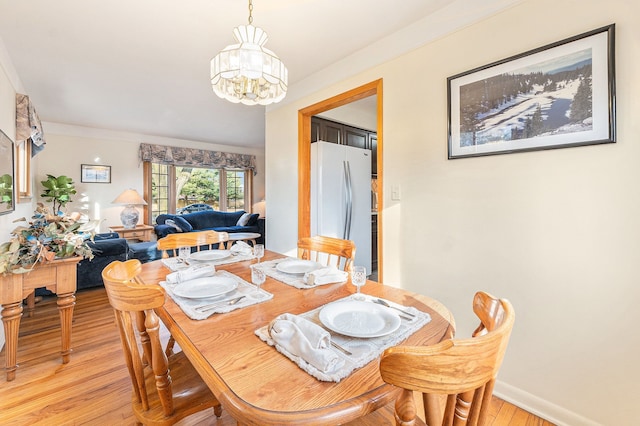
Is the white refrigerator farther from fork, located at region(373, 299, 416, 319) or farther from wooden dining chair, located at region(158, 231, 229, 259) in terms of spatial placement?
fork, located at region(373, 299, 416, 319)

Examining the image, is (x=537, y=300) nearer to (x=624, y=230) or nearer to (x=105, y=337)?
(x=624, y=230)

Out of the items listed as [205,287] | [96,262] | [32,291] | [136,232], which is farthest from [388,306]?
[136,232]

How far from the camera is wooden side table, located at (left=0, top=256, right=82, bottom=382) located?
1.70 metres

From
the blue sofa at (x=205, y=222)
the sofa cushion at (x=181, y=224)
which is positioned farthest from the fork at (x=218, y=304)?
the sofa cushion at (x=181, y=224)

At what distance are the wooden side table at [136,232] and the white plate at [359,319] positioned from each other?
534cm

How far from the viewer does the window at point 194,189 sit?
5.95 meters

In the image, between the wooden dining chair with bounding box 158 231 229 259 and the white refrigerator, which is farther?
the white refrigerator

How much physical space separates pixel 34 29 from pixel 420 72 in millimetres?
2941

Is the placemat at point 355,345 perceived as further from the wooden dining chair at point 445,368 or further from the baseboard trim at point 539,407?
the baseboard trim at point 539,407

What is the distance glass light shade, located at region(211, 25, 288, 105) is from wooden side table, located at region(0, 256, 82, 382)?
5.37 ft

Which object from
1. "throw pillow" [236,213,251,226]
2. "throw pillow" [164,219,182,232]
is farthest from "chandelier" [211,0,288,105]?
"throw pillow" [236,213,251,226]

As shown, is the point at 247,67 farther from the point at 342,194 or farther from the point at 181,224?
the point at 181,224

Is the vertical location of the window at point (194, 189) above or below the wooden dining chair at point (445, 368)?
above

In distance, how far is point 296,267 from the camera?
151cm
